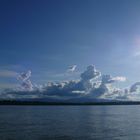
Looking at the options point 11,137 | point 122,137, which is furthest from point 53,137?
point 122,137

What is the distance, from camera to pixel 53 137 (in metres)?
70.1

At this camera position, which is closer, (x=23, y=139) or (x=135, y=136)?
(x=23, y=139)

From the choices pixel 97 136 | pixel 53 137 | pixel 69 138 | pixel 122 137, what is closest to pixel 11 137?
pixel 53 137

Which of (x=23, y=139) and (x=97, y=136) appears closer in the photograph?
(x=23, y=139)

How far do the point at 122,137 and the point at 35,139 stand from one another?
2329 cm

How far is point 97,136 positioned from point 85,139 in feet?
22.3

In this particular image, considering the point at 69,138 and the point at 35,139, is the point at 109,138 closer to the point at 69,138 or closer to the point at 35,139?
the point at 69,138

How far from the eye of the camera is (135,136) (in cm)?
7562

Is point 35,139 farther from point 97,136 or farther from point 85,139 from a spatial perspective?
point 97,136

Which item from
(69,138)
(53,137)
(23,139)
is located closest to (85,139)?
(69,138)

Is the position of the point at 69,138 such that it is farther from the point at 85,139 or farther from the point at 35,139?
the point at 35,139

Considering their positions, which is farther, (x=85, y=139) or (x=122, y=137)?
(x=122, y=137)

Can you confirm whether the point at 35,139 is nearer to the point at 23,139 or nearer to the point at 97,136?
the point at 23,139

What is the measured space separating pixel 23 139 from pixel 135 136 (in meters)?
30.8
